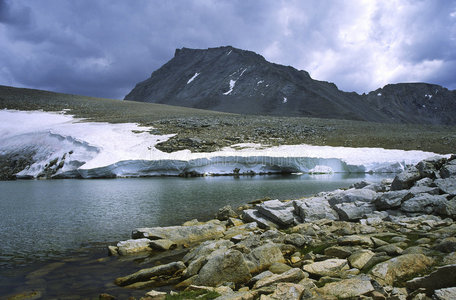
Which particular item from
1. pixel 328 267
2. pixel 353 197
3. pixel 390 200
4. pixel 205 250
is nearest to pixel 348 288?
pixel 328 267

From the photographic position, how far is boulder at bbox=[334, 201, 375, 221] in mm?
9039

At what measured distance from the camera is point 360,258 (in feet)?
16.6

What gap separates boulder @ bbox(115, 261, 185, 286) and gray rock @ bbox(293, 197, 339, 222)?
466 cm

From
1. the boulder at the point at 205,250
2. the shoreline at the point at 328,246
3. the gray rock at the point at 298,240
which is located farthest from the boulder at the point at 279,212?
the boulder at the point at 205,250

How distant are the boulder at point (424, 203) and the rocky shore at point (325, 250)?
23mm

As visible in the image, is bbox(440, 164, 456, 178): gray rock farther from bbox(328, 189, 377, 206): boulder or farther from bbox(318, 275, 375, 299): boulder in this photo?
bbox(318, 275, 375, 299): boulder

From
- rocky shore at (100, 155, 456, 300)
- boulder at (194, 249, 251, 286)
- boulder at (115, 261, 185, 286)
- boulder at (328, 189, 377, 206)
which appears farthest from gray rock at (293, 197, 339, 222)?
boulder at (115, 261, 185, 286)

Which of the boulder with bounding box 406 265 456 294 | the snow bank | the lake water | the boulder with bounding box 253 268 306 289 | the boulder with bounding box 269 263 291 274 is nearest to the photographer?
the boulder with bounding box 406 265 456 294

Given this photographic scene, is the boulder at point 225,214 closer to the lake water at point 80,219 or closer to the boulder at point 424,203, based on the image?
the lake water at point 80,219

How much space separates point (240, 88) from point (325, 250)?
133922 mm

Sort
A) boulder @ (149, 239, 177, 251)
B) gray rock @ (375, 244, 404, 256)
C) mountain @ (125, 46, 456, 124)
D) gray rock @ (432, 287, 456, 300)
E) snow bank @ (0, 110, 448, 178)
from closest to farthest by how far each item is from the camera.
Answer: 1. gray rock @ (432, 287, 456, 300)
2. gray rock @ (375, 244, 404, 256)
3. boulder @ (149, 239, 177, 251)
4. snow bank @ (0, 110, 448, 178)
5. mountain @ (125, 46, 456, 124)

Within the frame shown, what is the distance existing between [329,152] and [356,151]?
9.94 feet

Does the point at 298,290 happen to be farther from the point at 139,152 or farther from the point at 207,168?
the point at 139,152

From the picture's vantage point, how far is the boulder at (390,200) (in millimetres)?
9066
